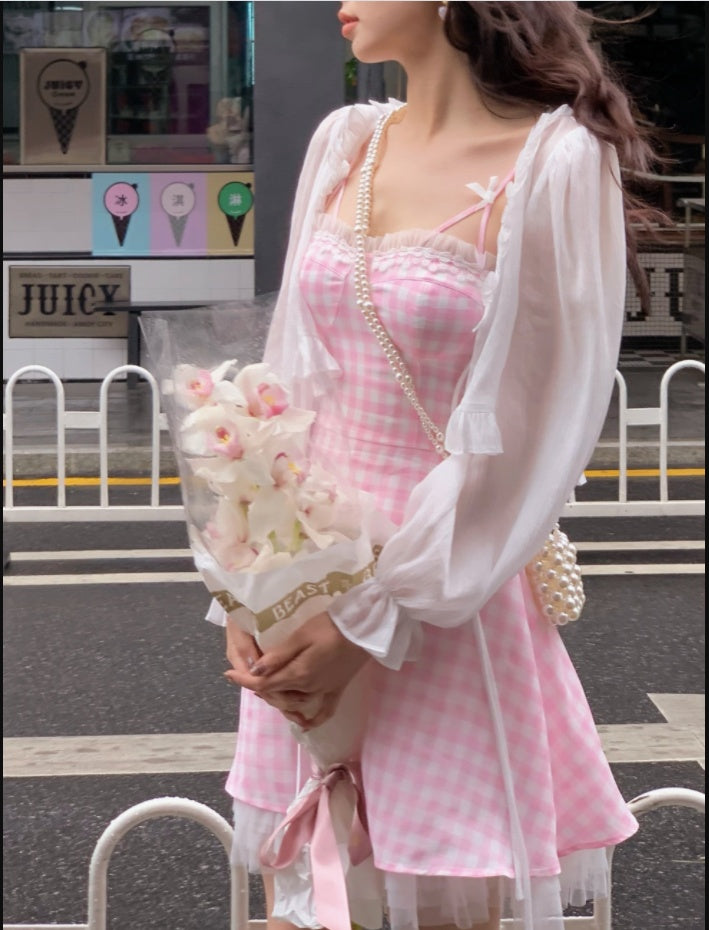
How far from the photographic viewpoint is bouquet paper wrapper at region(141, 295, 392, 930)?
1614 mm

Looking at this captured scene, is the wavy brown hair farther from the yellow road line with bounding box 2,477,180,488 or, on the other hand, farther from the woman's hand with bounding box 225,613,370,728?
the yellow road line with bounding box 2,477,180,488

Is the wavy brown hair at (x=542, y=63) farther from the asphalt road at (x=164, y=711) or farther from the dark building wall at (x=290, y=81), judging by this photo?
the dark building wall at (x=290, y=81)

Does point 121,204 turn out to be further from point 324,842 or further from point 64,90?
point 324,842

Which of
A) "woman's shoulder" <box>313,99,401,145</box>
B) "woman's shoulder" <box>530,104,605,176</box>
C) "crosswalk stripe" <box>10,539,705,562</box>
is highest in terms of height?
"woman's shoulder" <box>313,99,401,145</box>

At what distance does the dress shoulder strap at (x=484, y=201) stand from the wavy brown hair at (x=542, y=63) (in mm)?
127

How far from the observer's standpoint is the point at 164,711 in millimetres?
4934

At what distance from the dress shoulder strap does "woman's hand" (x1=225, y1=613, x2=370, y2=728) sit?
52 cm

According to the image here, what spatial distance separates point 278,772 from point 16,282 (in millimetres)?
11447

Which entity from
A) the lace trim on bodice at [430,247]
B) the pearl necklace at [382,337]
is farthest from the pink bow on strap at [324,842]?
the lace trim on bodice at [430,247]

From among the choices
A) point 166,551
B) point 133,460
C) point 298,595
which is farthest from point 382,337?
point 133,460

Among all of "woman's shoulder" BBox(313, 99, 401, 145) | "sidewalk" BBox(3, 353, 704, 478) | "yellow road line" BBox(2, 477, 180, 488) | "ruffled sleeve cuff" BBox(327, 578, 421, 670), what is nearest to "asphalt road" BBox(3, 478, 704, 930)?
"yellow road line" BBox(2, 477, 180, 488)

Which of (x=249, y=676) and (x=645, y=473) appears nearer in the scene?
(x=249, y=676)

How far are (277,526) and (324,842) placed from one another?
0.44 m

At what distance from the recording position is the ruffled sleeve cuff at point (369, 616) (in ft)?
5.52
